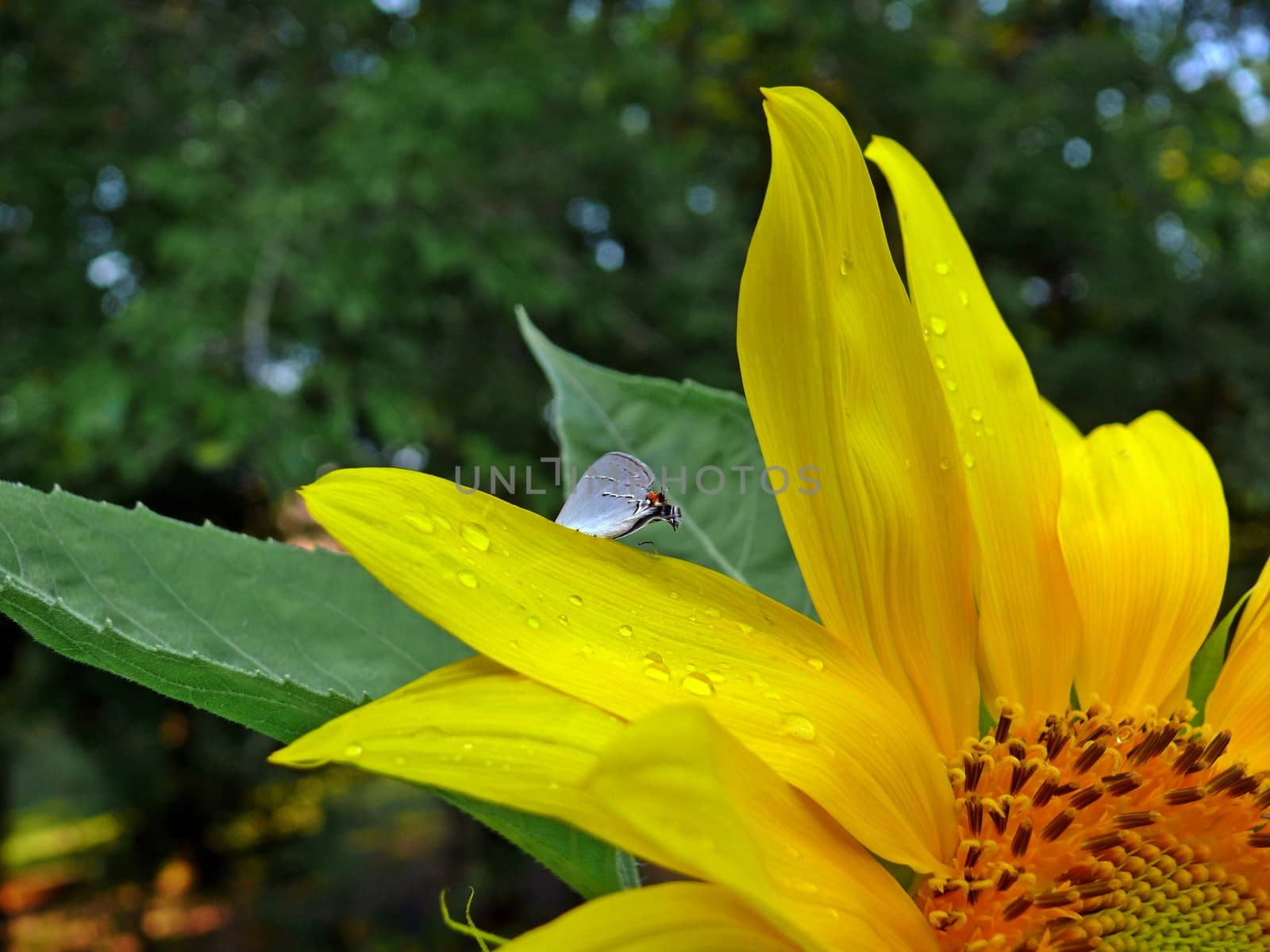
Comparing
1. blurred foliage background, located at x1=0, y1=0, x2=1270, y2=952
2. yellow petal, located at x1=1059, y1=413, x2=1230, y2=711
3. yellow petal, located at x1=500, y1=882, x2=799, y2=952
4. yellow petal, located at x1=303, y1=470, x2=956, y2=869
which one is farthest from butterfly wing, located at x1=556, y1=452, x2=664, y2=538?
blurred foliage background, located at x1=0, y1=0, x2=1270, y2=952

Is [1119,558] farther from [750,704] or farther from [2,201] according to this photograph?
[2,201]

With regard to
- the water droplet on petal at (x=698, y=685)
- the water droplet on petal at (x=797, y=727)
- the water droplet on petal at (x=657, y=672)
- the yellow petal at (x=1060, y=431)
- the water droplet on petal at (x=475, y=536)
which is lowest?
the water droplet on petal at (x=797, y=727)

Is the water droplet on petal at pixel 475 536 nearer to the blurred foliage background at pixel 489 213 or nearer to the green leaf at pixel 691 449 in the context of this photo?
the green leaf at pixel 691 449

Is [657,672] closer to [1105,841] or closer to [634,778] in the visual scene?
[634,778]

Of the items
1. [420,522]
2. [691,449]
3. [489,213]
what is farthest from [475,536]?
[489,213]

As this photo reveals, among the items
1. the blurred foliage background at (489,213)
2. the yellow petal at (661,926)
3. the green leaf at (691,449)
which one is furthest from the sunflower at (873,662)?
the blurred foliage background at (489,213)

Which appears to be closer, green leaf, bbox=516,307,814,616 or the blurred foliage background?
green leaf, bbox=516,307,814,616

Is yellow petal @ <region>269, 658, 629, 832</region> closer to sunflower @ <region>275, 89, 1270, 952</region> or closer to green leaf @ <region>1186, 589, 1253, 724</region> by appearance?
sunflower @ <region>275, 89, 1270, 952</region>
